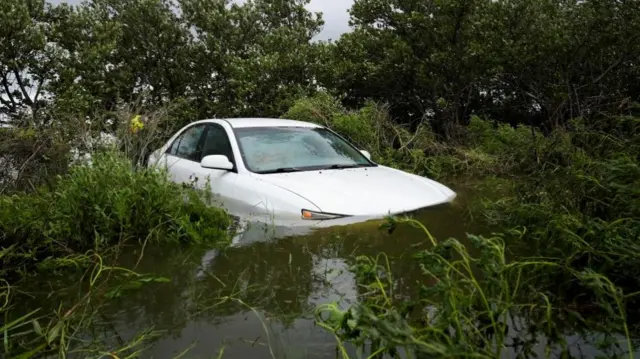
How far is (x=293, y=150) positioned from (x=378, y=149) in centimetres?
468

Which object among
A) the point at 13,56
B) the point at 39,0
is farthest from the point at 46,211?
the point at 39,0

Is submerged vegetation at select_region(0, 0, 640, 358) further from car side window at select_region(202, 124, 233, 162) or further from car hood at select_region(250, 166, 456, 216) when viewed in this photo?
car side window at select_region(202, 124, 233, 162)

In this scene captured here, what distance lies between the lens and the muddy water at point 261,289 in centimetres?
250

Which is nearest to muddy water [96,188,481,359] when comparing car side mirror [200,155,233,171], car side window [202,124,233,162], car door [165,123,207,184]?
car side mirror [200,155,233,171]

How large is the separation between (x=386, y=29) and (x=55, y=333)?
14.3 m

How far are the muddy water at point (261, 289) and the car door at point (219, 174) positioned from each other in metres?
0.64

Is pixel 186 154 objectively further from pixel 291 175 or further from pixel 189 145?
pixel 291 175

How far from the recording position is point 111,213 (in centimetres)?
428

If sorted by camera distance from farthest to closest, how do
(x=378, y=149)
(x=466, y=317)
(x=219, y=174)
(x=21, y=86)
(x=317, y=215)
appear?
1. (x=21, y=86)
2. (x=378, y=149)
3. (x=219, y=174)
4. (x=317, y=215)
5. (x=466, y=317)

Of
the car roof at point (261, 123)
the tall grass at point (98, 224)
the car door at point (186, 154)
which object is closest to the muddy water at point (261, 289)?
the tall grass at point (98, 224)

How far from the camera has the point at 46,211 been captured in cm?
436

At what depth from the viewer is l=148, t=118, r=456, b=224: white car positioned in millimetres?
4207

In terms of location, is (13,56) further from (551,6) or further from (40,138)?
(551,6)

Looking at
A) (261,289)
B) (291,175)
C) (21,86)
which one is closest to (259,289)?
(261,289)
